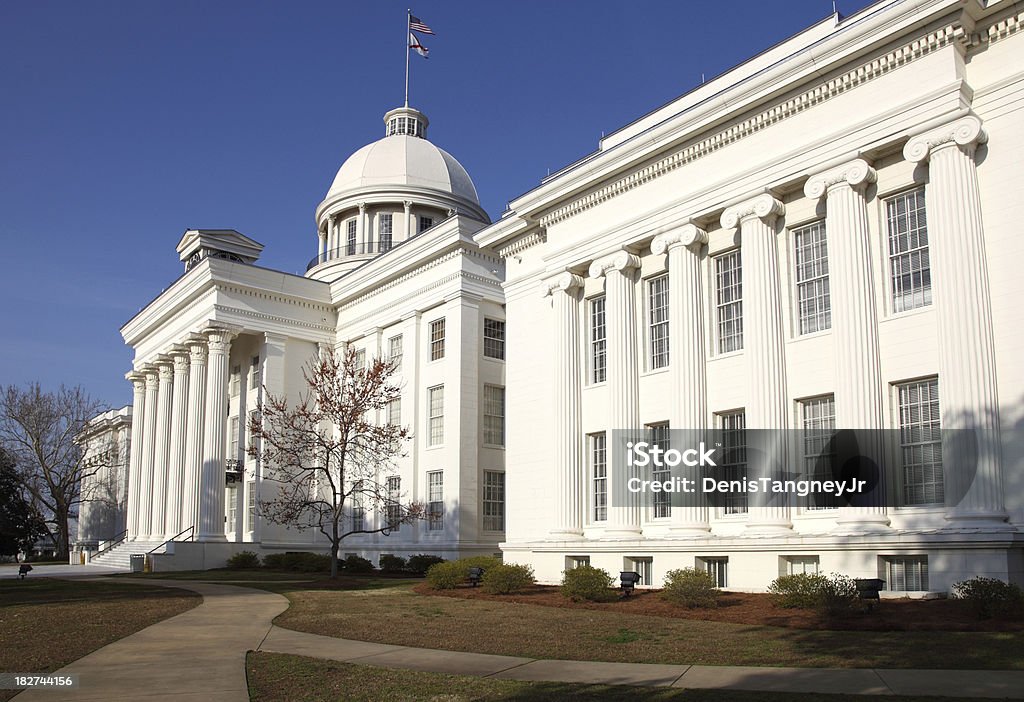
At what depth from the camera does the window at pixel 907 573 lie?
1836cm

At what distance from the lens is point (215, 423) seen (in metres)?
43.3

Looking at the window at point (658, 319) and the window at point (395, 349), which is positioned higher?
the window at point (395, 349)

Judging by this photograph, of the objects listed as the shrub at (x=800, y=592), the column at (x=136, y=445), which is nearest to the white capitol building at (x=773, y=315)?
the shrub at (x=800, y=592)

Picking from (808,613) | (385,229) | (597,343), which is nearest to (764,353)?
(597,343)

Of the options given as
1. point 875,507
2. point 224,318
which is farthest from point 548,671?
point 224,318

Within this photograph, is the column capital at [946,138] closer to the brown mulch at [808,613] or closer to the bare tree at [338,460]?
the brown mulch at [808,613]

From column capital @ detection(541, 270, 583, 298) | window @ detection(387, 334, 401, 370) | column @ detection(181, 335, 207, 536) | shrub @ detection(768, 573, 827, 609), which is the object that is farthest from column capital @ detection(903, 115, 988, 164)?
column @ detection(181, 335, 207, 536)

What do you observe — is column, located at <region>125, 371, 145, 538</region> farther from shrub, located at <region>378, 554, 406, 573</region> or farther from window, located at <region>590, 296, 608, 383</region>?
window, located at <region>590, 296, 608, 383</region>

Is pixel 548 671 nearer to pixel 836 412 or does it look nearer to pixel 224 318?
pixel 836 412

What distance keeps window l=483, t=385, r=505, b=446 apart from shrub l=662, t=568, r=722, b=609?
19745 millimetres

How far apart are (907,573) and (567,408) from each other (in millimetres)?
11252

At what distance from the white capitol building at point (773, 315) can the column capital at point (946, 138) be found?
0.05 meters

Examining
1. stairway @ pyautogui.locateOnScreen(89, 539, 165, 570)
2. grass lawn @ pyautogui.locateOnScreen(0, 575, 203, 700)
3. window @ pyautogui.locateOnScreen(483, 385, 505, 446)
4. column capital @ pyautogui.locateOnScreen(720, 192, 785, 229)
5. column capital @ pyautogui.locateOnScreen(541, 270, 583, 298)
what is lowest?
stairway @ pyautogui.locateOnScreen(89, 539, 165, 570)

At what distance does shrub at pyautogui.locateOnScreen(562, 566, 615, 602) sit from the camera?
68.1ft
